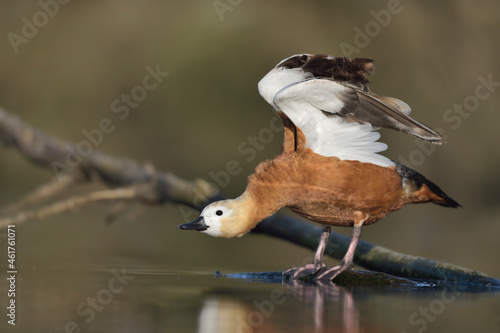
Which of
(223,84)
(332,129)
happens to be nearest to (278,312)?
A: (332,129)

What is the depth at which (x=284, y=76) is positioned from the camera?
6.07 metres

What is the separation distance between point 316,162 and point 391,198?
62 centimetres

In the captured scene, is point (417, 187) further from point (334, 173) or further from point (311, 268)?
point (311, 268)

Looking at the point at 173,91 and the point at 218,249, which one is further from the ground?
the point at 173,91

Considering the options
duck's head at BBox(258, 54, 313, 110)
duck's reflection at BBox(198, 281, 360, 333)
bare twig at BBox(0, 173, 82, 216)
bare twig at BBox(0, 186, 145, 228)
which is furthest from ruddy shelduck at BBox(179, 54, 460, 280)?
bare twig at BBox(0, 173, 82, 216)

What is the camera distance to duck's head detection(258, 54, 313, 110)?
604 centimetres

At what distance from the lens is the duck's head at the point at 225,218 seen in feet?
18.2

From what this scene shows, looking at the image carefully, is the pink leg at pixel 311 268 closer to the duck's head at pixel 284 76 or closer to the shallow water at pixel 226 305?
the shallow water at pixel 226 305

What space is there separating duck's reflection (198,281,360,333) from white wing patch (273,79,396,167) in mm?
1230

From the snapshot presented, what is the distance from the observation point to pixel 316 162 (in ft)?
18.8

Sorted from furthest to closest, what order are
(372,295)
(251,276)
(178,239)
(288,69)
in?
1. (178,239)
2. (288,69)
3. (251,276)
4. (372,295)

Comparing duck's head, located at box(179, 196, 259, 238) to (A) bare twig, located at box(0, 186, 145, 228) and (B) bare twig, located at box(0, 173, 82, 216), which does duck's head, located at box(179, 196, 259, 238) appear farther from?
(B) bare twig, located at box(0, 173, 82, 216)

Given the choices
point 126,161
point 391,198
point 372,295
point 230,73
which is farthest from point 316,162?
point 230,73

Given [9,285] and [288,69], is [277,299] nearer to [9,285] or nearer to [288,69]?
[9,285]
